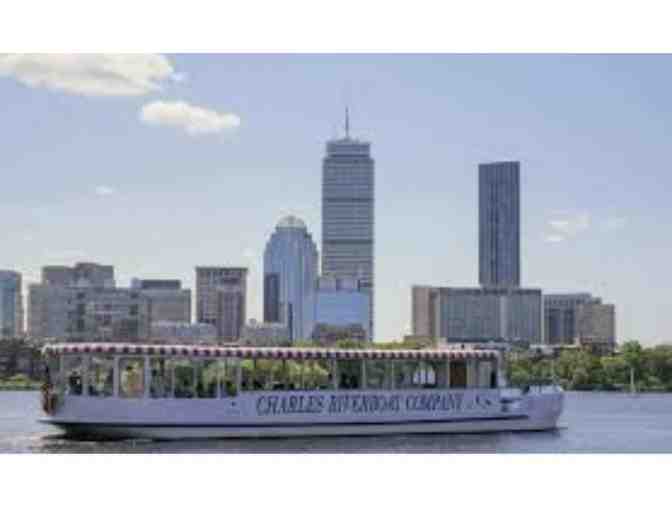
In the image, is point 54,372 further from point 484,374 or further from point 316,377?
point 484,374

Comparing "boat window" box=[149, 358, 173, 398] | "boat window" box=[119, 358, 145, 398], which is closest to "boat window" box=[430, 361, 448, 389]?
"boat window" box=[149, 358, 173, 398]

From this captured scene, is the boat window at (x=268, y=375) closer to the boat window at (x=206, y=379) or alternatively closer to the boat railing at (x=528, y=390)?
the boat window at (x=206, y=379)

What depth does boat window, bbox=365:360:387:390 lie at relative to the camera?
5750 centimetres

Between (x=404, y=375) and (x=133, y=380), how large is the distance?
10490mm

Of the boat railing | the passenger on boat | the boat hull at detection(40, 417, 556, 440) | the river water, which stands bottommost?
the river water

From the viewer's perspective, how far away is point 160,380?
2092 inches

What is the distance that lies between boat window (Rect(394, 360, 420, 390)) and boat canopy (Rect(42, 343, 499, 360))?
27.8 inches

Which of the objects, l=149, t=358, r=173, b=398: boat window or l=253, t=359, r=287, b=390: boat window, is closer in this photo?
l=149, t=358, r=173, b=398: boat window

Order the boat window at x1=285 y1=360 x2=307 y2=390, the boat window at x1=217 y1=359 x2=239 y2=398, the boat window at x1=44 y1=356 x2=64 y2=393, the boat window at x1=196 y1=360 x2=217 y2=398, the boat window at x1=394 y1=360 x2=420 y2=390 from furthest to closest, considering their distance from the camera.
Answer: the boat window at x1=394 y1=360 x2=420 y2=390, the boat window at x1=285 y1=360 x2=307 y2=390, the boat window at x1=217 y1=359 x2=239 y2=398, the boat window at x1=196 y1=360 x2=217 y2=398, the boat window at x1=44 y1=356 x2=64 y2=393

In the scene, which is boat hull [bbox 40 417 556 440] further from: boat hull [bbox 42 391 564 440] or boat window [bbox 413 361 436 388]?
boat window [bbox 413 361 436 388]

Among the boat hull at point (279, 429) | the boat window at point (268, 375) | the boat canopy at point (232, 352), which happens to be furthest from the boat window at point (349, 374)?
the boat window at point (268, 375)

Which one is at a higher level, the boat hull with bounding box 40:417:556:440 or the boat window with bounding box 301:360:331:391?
the boat window with bounding box 301:360:331:391
